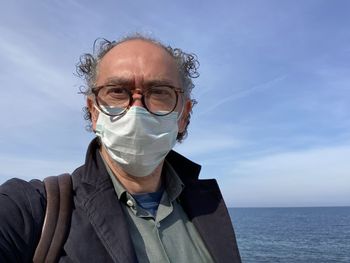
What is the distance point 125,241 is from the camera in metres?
2.38

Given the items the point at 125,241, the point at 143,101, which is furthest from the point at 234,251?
the point at 143,101

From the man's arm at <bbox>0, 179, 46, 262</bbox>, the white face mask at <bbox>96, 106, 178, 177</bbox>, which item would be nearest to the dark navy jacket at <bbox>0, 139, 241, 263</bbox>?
the man's arm at <bbox>0, 179, 46, 262</bbox>

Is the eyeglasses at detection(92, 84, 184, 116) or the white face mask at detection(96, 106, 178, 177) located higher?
the eyeglasses at detection(92, 84, 184, 116)

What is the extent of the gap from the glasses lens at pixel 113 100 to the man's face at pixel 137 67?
0.20ft

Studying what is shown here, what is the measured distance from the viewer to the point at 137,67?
9.29 feet

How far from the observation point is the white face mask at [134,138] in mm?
2785

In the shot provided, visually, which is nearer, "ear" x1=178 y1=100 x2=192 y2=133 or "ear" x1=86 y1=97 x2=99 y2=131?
"ear" x1=86 y1=97 x2=99 y2=131

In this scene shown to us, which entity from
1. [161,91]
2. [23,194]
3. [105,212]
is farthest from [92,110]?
[23,194]

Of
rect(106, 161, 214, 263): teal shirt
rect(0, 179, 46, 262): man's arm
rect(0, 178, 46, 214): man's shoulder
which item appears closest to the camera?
rect(0, 179, 46, 262): man's arm

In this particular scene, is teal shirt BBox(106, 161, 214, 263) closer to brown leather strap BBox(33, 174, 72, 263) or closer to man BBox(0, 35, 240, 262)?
man BBox(0, 35, 240, 262)

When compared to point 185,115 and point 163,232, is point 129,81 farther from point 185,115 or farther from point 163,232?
point 163,232

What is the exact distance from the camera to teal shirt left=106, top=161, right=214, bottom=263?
2.59 metres

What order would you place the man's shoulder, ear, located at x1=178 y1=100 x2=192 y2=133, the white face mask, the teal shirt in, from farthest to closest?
ear, located at x1=178 y1=100 x2=192 y2=133 → the white face mask → the teal shirt → the man's shoulder

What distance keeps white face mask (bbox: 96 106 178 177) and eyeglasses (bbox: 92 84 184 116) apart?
5 centimetres
